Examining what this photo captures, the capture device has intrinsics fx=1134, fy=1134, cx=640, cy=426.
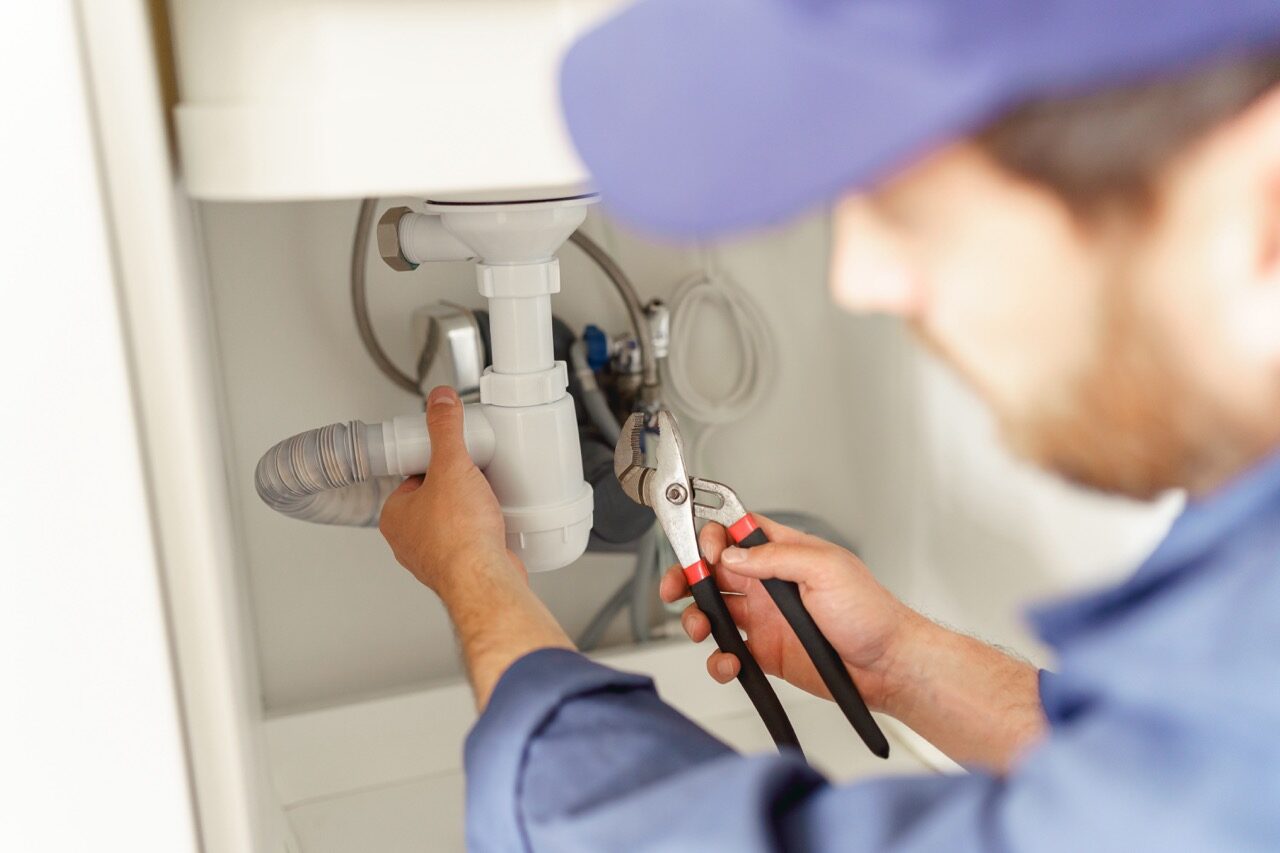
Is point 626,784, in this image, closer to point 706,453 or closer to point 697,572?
point 697,572

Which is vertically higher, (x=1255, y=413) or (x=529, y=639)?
(x=1255, y=413)

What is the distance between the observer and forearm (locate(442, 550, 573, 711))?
472mm

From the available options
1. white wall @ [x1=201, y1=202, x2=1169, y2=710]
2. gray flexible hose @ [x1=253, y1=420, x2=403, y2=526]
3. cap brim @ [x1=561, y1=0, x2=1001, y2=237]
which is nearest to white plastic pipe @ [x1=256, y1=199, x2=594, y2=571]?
gray flexible hose @ [x1=253, y1=420, x2=403, y2=526]

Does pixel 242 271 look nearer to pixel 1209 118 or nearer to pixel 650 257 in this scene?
pixel 650 257

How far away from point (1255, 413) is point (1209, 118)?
8 centimetres

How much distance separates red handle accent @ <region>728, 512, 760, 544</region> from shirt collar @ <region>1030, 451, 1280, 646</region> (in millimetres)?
283

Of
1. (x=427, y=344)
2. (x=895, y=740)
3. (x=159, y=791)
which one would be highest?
(x=427, y=344)

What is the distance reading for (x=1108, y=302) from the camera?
302mm

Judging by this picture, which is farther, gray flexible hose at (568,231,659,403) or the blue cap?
gray flexible hose at (568,231,659,403)

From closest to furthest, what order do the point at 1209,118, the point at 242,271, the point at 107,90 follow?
the point at 1209,118 → the point at 107,90 → the point at 242,271

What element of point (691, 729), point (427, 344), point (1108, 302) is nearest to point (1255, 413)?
point (1108, 302)

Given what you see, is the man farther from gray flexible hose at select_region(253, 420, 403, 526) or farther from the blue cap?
gray flexible hose at select_region(253, 420, 403, 526)

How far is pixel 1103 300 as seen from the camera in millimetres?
303

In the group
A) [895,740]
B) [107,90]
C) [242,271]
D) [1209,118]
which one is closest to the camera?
[1209,118]
